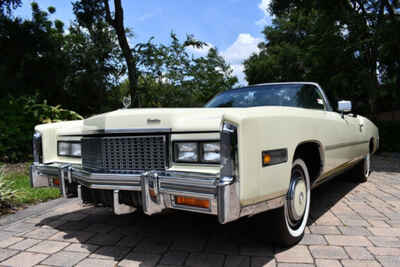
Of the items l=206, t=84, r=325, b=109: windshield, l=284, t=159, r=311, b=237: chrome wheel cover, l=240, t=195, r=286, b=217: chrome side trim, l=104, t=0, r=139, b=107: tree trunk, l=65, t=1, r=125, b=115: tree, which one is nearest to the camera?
l=240, t=195, r=286, b=217: chrome side trim

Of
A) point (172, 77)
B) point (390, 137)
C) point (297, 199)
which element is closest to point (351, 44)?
point (390, 137)

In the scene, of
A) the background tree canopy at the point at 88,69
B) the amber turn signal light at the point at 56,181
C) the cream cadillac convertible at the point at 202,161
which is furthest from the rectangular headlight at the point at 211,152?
the background tree canopy at the point at 88,69

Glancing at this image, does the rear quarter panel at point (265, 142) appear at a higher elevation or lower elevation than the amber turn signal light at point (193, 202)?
higher

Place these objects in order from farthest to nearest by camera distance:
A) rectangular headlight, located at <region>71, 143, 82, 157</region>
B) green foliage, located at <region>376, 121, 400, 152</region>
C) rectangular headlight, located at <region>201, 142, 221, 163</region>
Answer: green foliage, located at <region>376, 121, 400, 152</region> < rectangular headlight, located at <region>71, 143, 82, 157</region> < rectangular headlight, located at <region>201, 142, 221, 163</region>

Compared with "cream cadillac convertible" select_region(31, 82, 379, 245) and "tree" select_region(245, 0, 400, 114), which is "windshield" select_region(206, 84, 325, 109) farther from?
"tree" select_region(245, 0, 400, 114)

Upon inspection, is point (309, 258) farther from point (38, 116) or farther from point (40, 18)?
point (40, 18)

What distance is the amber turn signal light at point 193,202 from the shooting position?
76.2 inches

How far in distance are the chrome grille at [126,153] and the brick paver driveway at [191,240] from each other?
721 mm

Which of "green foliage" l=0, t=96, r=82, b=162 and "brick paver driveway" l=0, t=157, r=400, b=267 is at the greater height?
"green foliage" l=0, t=96, r=82, b=162

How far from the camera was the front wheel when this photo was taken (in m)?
2.38

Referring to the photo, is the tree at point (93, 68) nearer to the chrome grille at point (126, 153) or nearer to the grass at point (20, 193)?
the grass at point (20, 193)

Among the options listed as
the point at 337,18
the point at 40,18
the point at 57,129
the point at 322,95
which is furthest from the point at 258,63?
the point at 57,129

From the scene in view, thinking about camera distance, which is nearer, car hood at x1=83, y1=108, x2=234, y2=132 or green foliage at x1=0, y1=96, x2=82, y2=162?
car hood at x1=83, y1=108, x2=234, y2=132

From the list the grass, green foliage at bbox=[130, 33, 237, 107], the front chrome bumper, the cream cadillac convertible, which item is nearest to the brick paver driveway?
the cream cadillac convertible
